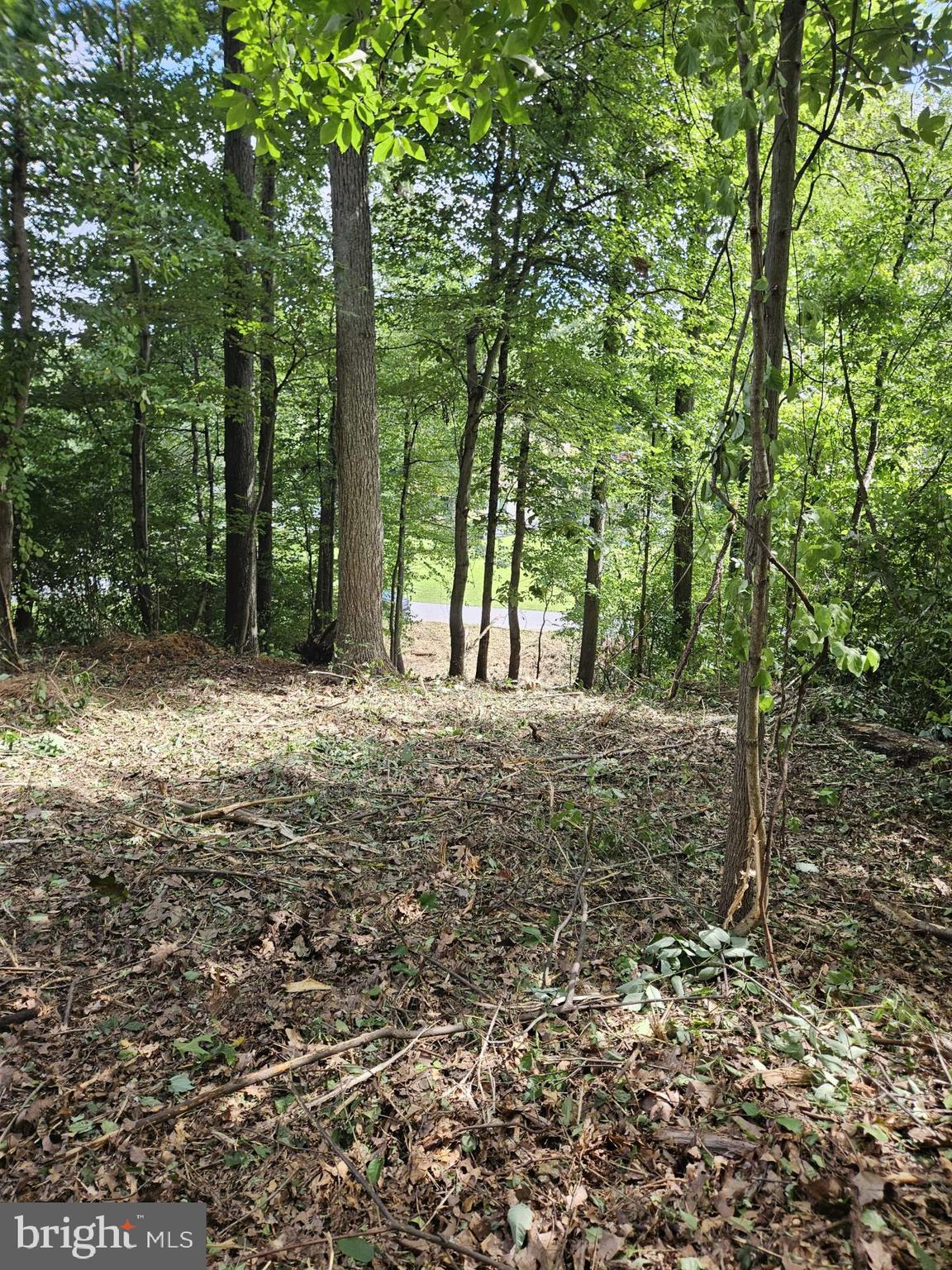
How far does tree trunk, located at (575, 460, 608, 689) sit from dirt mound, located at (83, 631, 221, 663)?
536 cm

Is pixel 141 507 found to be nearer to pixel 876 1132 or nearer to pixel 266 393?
pixel 266 393

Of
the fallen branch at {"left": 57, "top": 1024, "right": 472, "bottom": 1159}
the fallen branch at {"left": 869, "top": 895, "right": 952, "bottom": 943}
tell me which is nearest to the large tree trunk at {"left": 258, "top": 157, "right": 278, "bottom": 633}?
the fallen branch at {"left": 57, "top": 1024, "right": 472, "bottom": 1159}

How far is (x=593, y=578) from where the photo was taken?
11.7 meters

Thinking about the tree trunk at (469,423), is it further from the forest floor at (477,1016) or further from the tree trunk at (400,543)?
the forest floor at (477,1016)

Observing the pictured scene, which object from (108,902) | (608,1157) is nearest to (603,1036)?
(608,1157)

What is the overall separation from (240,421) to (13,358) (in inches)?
152

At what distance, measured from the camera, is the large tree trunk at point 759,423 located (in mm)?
2209

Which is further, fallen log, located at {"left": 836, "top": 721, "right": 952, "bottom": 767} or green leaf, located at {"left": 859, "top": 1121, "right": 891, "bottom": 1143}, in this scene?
fallen log, located at {"left": 836, "top": 721, "right": 952, "bottom": 767}

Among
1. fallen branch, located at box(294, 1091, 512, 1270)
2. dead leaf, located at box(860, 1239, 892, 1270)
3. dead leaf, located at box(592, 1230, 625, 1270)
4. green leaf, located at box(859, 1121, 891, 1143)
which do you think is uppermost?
green leaf, located at box(859, 1121, 891, 1143)

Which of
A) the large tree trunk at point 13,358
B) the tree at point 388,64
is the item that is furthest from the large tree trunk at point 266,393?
the tree at point 388,64

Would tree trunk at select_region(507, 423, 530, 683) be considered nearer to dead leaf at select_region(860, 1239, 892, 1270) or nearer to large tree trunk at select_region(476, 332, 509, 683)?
large tree trunk at select_region(476, 332, 509, 683)

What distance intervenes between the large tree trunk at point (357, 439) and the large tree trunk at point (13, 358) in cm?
254

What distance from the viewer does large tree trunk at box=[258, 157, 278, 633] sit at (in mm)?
7414

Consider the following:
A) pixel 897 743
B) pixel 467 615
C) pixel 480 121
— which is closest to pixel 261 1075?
pixel 480 121
